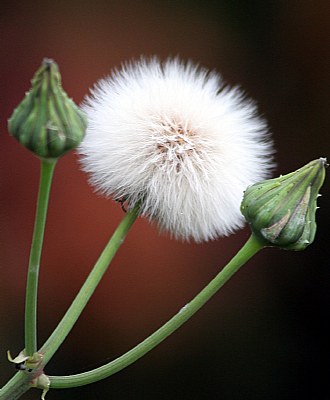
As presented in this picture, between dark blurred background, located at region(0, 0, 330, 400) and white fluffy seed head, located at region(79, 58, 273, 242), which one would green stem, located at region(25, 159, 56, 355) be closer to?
white fluffy seed head, located at region(79, 58, 273, 242)

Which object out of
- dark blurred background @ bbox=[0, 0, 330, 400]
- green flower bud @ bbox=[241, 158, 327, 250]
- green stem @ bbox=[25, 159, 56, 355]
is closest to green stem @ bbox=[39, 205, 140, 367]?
green stem @ bbox=[25, 159, 56, 355]

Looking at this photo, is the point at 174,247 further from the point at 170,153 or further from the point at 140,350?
the point at 140,350

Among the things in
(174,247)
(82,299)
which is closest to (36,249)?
(82,299)

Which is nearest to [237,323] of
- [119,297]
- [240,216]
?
[119,297]

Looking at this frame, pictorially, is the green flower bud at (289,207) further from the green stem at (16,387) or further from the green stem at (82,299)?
the green stem at (16,387)

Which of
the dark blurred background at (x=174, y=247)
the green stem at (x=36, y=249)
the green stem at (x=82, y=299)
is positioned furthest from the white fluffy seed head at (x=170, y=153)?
the dark blurred background at (x=174, y=247)

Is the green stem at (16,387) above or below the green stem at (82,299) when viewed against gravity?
below
